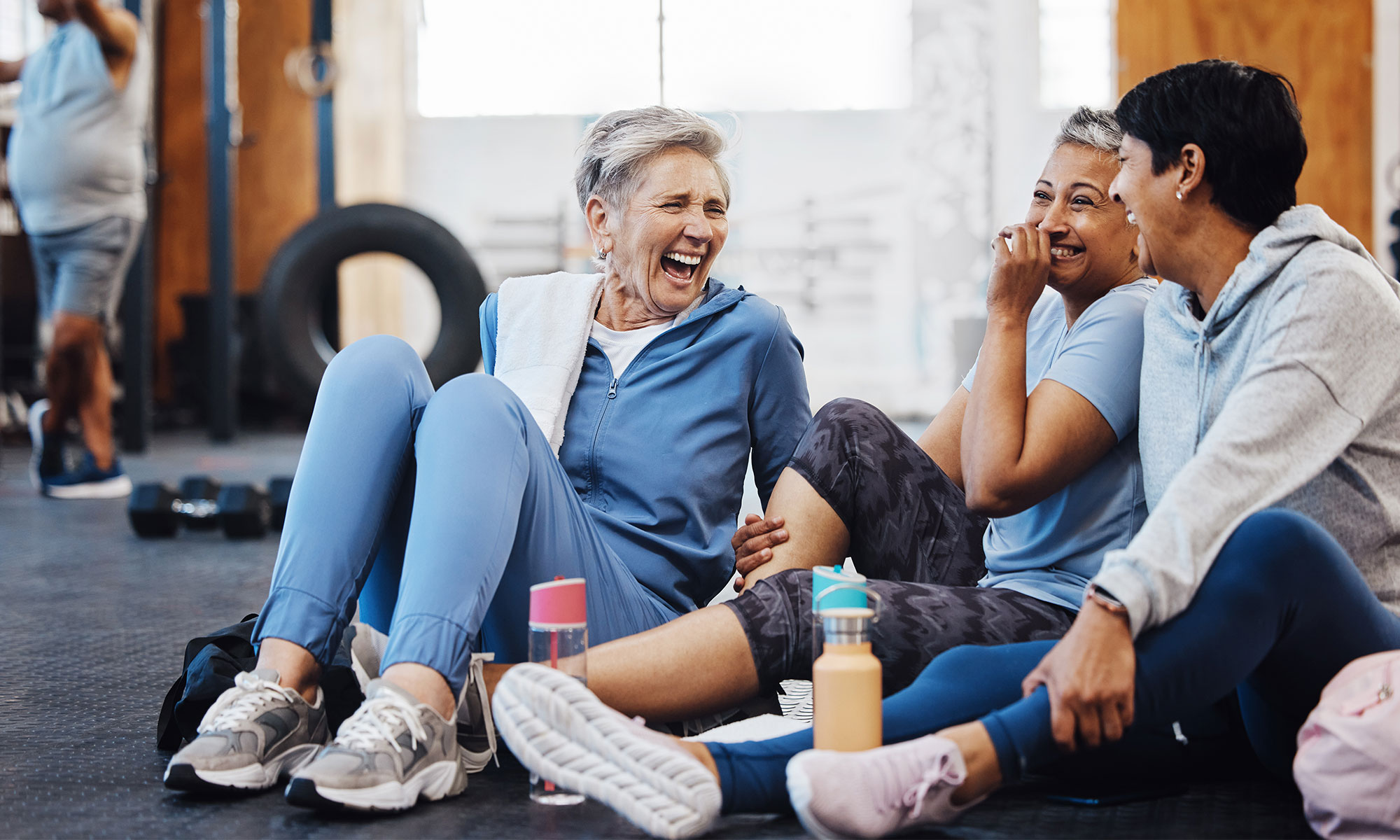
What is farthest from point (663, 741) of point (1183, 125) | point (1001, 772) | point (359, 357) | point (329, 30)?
point (329, 30)

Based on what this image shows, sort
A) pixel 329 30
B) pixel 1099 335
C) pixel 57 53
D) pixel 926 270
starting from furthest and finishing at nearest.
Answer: pixel 926 270 → pixel 329 30 → pixel 57 53 → pixel 1099 335

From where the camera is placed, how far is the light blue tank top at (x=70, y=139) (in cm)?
379

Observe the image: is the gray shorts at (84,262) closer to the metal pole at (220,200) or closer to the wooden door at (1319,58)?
the metal pole at (220,200)

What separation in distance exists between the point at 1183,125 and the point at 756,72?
5153 mm

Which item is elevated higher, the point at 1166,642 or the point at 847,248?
the point at 847,248

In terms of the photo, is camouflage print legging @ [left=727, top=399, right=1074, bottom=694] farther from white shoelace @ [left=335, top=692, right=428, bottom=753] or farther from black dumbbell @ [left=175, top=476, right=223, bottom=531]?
black dumbbell @ [left=175, top=476, right=223, bottom=531]

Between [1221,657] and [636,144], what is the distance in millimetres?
910

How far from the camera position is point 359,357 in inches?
49.8

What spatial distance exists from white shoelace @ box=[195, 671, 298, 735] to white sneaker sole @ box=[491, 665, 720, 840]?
0.30 meters

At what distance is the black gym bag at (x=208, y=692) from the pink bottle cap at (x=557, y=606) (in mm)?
290

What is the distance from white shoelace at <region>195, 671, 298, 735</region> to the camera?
3.72 feet

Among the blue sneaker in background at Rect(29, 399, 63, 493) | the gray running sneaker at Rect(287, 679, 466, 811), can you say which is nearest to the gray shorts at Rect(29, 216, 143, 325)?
the blue sneaker in background at Rect(29, 399, 63, 493)

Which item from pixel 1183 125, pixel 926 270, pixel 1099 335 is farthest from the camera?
pixel 926 270

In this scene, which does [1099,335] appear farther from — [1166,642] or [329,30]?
[329,30]
